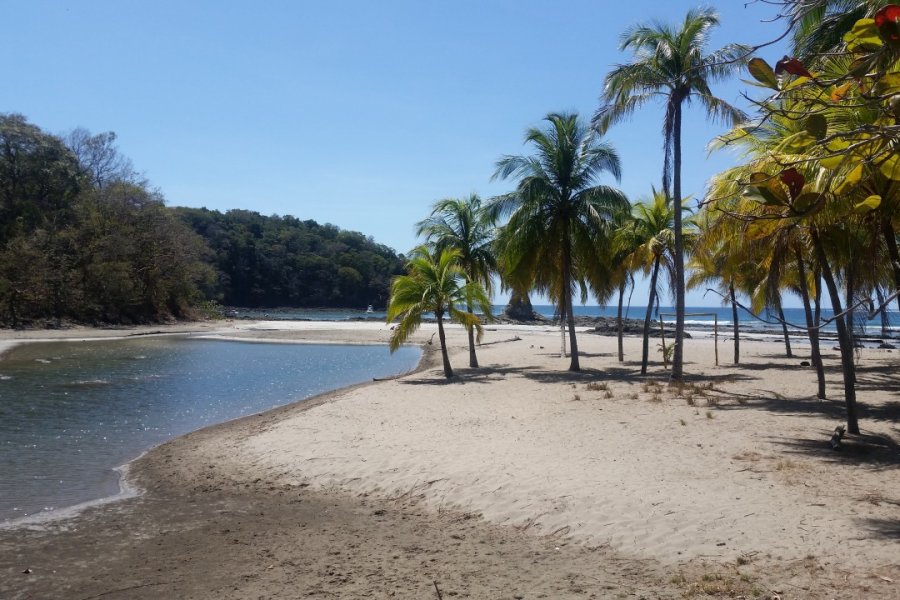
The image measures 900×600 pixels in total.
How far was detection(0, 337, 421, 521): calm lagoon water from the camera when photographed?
925 cm

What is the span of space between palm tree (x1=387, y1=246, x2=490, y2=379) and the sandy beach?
6615 millimetres

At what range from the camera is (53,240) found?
4759 cm

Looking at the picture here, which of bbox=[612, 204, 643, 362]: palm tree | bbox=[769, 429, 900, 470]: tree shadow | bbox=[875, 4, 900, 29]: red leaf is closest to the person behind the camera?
bbox=[875, 4, 900, 29]: red leaf

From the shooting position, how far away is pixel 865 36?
3678 millimetres

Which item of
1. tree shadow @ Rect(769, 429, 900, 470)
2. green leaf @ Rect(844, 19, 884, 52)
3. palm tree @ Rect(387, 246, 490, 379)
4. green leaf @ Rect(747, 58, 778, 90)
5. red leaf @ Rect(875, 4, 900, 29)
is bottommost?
tree shadow @ Rect(769, 429, 900, 470)

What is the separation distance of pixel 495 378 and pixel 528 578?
45.0 ft

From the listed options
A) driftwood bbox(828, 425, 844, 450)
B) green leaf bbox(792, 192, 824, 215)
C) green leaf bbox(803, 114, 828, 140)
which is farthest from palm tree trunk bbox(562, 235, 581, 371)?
green leaf bbox(803, 114, 828, 140)

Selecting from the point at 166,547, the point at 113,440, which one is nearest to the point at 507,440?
the point at 166,547

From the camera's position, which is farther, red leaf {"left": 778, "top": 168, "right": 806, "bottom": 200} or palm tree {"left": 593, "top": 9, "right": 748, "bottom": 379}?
palm tree {"left": 593, "top": 9, "right": 748, "bottom": 379}

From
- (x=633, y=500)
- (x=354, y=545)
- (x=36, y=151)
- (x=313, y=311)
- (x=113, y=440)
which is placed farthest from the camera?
(x=313, y=311)

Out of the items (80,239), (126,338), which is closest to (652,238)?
(126,338)

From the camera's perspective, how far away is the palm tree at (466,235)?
23203 mm

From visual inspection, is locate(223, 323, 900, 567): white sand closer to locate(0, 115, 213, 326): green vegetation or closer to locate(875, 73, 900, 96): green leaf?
locate(875, 73, 900, 96): green leaf

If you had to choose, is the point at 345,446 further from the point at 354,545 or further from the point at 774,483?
the point at 774,483
